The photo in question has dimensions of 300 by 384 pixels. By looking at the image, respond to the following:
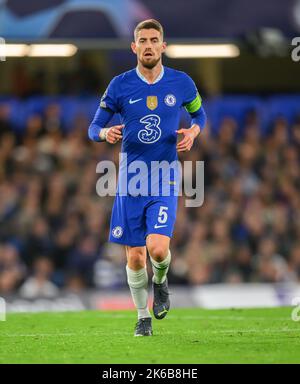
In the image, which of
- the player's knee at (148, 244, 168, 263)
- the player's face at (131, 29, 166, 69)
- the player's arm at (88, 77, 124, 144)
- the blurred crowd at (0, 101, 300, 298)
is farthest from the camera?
the blurred crowd at (0, 101, 300, 298)

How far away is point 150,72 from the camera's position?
34.4ft

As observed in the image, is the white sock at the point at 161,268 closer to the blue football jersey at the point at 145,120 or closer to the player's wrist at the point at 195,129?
the blue football jersey at the point at 145,120

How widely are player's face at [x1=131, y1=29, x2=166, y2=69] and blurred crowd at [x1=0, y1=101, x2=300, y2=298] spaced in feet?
24.7

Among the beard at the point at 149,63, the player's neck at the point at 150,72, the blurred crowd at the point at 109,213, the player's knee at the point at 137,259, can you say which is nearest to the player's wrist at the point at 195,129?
the player's neck at the point at 150,72

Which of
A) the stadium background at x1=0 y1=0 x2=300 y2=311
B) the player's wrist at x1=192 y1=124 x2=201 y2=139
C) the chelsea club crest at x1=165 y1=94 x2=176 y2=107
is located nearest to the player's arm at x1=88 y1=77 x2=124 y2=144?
the chelsea club crest at x1=165 y1=94 x2=176 y2=107

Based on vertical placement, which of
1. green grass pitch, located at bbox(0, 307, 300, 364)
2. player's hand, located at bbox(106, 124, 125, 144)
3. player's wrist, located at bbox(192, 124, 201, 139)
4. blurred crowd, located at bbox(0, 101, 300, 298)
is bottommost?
green grass pitch, located at bbox(0, 307, 300, 364)

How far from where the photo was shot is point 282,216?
66.7 ft

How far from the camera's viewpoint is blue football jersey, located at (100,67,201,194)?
34.1 feet

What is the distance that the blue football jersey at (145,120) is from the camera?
1039 cm

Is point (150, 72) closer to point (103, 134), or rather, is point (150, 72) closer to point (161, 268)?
point (103, 134)

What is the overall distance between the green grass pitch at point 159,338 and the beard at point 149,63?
8.82ft

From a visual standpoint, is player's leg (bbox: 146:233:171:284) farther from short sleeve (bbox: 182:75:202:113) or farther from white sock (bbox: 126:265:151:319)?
short sleeve (bbox: 182:75:202:113)

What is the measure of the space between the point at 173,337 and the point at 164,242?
3.44ft

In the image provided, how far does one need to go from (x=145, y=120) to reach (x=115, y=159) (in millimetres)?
9934
